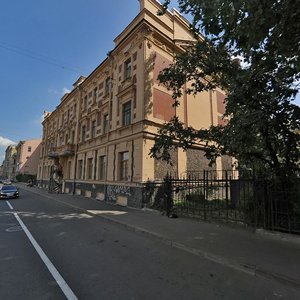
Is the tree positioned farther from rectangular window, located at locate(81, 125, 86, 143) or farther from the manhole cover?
rectangular window, located at locate(81, 125, 86, 143)

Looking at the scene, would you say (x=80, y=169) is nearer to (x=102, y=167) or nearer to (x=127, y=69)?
(x=102, y=167)

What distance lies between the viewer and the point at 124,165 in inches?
638

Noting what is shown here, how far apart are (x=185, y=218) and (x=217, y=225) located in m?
1.95

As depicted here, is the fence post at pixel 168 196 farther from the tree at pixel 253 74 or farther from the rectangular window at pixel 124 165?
the rectangular window at pixel 124 165

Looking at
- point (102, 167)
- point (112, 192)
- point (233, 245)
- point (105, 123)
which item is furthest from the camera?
point (105, 123)

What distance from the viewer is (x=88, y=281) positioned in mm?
4324

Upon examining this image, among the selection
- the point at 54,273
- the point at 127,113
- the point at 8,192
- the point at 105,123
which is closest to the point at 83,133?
the point at 105,123

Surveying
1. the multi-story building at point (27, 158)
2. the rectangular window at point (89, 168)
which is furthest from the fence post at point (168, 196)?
the multi-story building at point (27, 158)

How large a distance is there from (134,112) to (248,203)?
368 inches

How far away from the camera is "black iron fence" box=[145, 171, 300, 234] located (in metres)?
7.11

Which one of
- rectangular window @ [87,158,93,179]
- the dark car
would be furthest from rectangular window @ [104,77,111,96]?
the dark car

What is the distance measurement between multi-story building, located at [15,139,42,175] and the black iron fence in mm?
61007

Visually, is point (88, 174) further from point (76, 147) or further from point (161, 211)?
point (161, 211)

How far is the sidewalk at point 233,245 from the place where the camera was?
4887 millimetres
